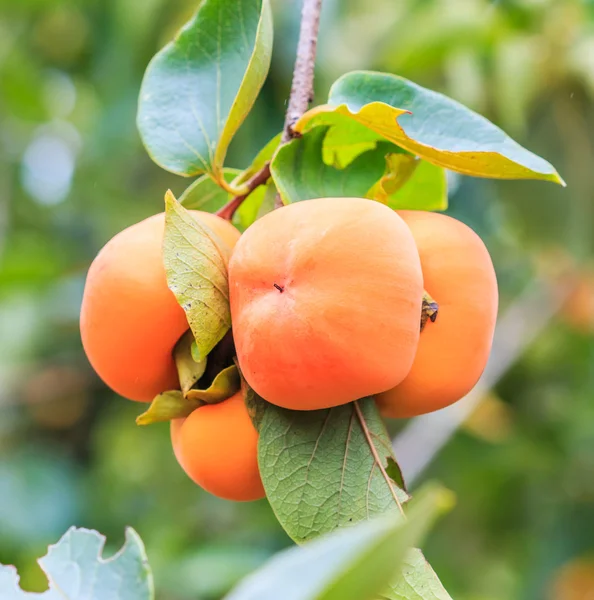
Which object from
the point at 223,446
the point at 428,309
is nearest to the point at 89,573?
the point at 223,446

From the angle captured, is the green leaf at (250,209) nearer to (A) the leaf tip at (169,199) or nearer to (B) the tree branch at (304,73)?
(B) the tree branch at (304,73)

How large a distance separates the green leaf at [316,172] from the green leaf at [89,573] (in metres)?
0.35

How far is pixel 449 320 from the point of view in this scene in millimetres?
742

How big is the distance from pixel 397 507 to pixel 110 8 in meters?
2.19

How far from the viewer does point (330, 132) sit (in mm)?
866

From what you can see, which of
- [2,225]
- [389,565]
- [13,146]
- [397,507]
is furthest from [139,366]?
[13,146]

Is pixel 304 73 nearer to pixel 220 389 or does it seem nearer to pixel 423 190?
pixel 423 190

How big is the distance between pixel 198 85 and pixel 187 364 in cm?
37

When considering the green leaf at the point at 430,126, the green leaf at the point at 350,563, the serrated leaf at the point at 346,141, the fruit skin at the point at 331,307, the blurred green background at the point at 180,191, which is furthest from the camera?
the blurred green background at the point at 180,191

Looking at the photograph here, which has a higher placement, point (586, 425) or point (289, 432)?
point (289, 432)

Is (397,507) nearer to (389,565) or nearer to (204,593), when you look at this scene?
(389,565)

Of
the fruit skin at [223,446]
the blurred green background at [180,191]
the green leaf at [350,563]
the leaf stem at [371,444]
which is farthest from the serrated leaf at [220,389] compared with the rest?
the blurred green background at [180,191]

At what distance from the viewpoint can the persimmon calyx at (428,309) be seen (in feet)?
2.37

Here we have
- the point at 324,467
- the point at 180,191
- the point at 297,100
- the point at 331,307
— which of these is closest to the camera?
the point at 331,307
